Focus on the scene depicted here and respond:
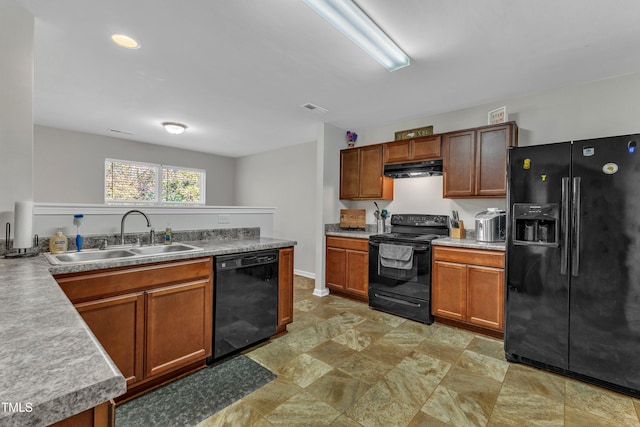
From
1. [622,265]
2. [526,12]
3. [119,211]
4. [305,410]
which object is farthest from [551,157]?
[119,211]

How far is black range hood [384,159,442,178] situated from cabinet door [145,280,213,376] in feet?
8.76

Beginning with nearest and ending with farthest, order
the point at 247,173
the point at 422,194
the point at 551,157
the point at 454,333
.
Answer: the point at 551,157
the point at 454,333
the point at 422,194
the point at 247,173

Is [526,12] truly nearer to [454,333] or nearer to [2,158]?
[454,333]

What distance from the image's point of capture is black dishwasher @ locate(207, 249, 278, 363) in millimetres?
2295

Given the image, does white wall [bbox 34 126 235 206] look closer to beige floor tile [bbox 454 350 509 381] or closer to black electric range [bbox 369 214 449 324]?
black electric range [bbox 369 214 449 324]

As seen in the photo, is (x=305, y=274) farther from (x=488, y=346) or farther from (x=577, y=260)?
(x=577, y=260)

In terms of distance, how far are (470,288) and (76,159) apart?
600 cm

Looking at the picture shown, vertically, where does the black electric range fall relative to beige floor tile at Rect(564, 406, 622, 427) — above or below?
above

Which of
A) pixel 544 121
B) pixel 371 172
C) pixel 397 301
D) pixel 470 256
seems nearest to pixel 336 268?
pixel 397 301

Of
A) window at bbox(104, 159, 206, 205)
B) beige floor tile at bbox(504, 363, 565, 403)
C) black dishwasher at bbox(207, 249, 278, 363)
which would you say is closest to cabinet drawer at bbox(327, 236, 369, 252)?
black dishwasher at bbox(207, 249, 278, 363)

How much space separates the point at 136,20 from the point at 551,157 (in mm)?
3153

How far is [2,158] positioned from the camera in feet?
5.82

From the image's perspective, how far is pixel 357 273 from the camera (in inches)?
153

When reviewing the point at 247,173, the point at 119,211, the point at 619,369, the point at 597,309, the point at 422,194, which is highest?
the point at 247,173
